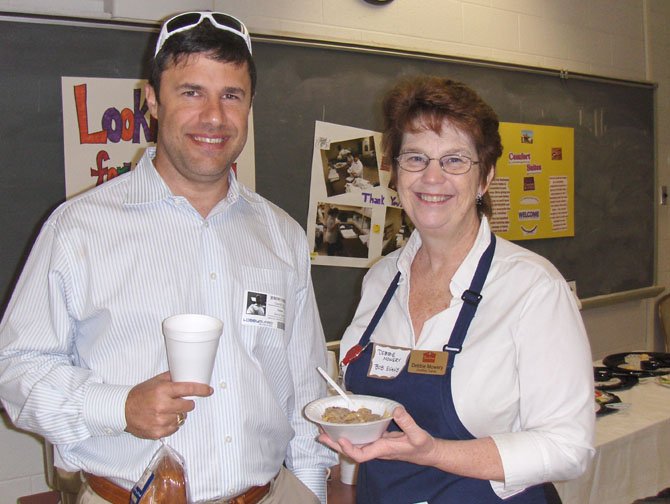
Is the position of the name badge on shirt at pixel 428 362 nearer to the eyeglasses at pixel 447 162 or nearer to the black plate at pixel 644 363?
the eyeglasses at pixel 447 162

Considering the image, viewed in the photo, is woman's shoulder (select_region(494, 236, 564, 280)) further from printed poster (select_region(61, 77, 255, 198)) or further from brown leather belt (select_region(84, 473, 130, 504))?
printed poster (select_region(61, 77, 255, 198))

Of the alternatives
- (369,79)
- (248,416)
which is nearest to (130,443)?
(248,416)

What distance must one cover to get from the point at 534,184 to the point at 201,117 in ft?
9.74

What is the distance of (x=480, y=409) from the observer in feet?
5.18

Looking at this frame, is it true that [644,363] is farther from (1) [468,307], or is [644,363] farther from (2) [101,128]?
(2) [101,128]

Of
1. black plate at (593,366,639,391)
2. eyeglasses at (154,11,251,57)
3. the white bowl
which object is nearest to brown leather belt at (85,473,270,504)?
the white bowl

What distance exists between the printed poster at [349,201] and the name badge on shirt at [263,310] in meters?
1.38

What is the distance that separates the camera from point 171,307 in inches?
62.3

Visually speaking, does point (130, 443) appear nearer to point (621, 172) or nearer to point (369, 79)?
point (369, 79)

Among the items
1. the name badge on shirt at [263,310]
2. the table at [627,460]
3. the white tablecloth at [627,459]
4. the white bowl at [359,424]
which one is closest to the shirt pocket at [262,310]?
the name badge on shirt at [263,310]

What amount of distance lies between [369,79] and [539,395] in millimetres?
2205

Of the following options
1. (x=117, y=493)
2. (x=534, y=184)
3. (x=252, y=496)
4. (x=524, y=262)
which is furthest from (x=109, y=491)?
(x=534, y=184)

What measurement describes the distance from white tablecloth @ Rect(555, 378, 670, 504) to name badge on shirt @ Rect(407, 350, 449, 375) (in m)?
1.04

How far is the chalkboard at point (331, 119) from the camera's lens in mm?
2432
